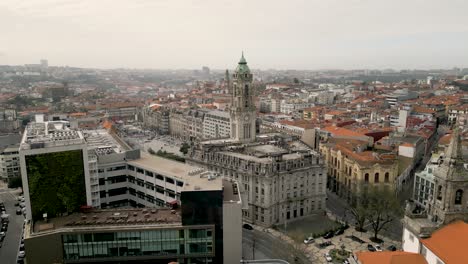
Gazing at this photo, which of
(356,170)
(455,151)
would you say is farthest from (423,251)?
(356,170)

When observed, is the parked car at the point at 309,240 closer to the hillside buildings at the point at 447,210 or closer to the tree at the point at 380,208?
the tree at the point at 380,208

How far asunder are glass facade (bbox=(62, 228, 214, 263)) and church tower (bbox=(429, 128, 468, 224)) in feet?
79.7

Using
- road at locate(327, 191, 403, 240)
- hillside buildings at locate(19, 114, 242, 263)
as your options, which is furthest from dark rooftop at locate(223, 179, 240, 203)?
road at locate(327, 191, 403, 240)

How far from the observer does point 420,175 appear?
221 ft

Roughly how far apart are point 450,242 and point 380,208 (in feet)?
74.9

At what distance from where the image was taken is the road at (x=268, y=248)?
53.1m

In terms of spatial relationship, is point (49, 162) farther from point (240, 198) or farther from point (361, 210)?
point (361, 210)

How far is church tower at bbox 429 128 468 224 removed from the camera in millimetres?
37188

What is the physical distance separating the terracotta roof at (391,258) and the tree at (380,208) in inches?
821

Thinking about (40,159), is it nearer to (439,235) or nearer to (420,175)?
(439,235)

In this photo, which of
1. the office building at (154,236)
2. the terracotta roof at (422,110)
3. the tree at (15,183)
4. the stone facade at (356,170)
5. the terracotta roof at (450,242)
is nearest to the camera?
the terracotta roof at (450,242)

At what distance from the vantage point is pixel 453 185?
3725 centimetres

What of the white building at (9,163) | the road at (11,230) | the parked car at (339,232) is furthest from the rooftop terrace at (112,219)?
the white building at (9,163)

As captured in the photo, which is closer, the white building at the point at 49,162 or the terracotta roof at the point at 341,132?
the white building at the point at 49,162
